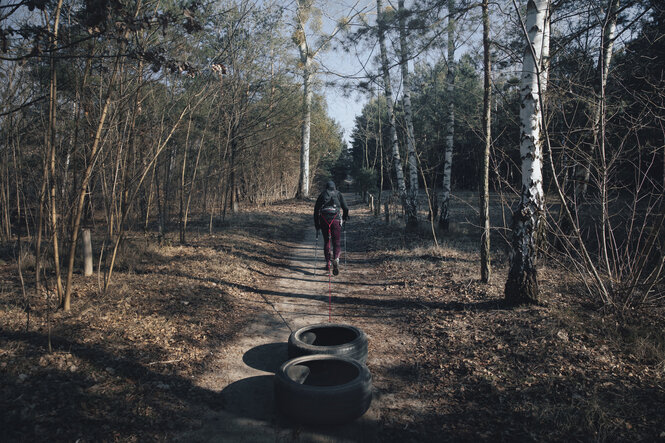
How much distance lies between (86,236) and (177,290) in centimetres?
182

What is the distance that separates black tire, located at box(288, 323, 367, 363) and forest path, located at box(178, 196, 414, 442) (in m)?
0.31

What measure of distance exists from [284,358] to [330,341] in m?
0.66

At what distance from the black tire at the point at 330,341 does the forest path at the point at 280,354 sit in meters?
0.31

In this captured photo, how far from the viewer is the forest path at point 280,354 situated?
11.0 ft

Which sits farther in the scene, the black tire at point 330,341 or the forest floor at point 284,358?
the black tire at point 330,341

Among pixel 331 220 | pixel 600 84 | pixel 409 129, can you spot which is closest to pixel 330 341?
pixel 331 220

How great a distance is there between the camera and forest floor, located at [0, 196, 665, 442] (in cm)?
330

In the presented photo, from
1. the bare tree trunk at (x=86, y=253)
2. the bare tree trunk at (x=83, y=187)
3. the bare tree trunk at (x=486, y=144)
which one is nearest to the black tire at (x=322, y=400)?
the bare tree trunk at (x=83, y=187)

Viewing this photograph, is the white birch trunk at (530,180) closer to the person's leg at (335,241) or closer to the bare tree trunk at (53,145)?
the person's leg at (335,241)

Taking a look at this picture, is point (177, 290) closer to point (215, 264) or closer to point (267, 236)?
point (215, 264)

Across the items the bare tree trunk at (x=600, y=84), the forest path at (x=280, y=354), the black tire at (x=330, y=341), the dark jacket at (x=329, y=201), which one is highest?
the bare tree trunk at (x=600, y=84)

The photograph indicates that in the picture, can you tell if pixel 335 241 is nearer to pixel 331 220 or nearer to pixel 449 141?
pixel 331 220

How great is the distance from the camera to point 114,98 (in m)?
6.29

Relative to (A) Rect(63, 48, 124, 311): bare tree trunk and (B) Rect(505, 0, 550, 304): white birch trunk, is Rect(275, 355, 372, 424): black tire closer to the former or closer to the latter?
(B) Rect(505, 0, 550, 304): white birch trunk
